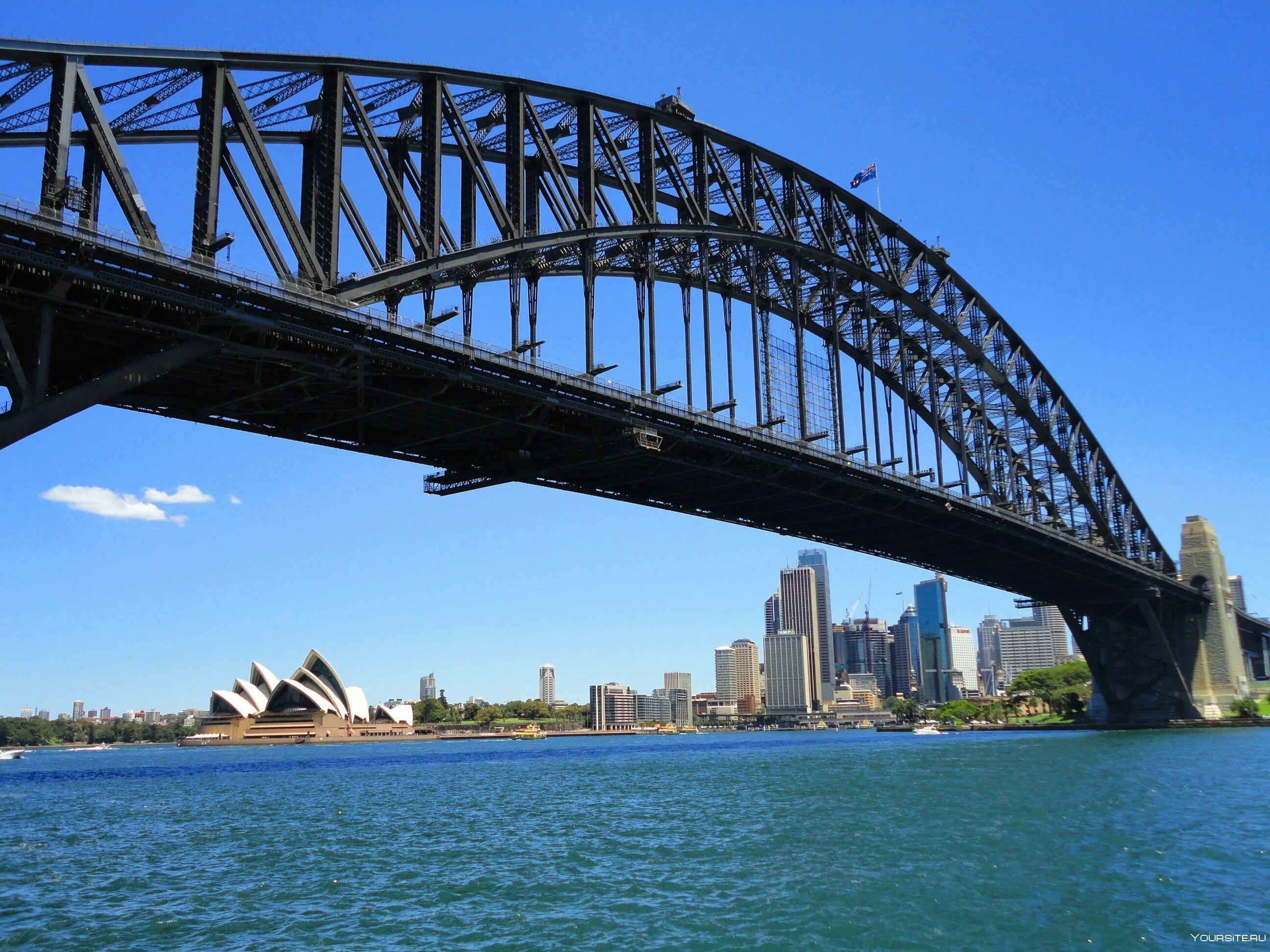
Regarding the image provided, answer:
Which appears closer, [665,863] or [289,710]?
[665,863]

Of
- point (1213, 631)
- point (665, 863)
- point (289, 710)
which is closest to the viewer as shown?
point (665, 863)

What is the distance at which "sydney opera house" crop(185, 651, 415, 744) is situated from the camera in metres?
179

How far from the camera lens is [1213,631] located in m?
107

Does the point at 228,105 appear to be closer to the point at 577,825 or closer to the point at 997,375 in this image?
the point at 577,825

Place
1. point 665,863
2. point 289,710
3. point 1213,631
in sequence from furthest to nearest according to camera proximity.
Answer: point 289,710, point 1213,631, point 665,863

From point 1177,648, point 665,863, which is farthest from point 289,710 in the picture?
point 665,863

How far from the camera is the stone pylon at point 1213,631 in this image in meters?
105

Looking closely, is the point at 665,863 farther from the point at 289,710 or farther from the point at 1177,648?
the point at 289,710

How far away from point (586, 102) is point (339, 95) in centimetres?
1594

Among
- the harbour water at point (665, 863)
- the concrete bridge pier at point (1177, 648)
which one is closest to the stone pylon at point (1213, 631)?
the concrete bridge pier at point (1177, 648)

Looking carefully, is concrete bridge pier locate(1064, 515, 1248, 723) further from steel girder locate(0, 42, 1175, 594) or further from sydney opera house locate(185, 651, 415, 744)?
sydney opera house locate(185, 651, 415, 744)

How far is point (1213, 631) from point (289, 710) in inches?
5437

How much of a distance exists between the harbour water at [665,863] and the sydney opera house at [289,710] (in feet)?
421

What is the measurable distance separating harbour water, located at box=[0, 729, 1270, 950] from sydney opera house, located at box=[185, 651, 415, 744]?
128292mm
